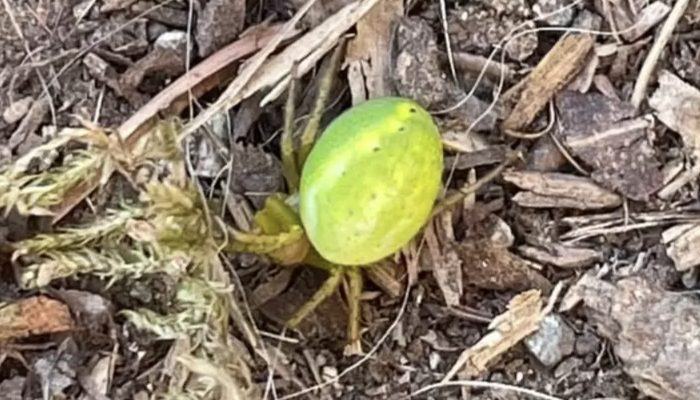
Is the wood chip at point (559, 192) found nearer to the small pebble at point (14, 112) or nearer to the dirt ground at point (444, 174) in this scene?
the dirt ground at point (444, 174)

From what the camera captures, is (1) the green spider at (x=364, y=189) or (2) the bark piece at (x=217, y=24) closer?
(1) the green spider at (x=364, y=189)

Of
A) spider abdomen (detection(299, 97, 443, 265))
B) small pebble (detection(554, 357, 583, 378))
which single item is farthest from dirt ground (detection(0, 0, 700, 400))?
spider abdomen (detection(299, 97, 443, 265))

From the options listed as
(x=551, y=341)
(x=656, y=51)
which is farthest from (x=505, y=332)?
(x=656, y=51)

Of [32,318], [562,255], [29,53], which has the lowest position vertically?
[562,255]

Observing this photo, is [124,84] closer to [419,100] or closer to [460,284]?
[419,100]

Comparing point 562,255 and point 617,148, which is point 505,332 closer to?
point 562,255

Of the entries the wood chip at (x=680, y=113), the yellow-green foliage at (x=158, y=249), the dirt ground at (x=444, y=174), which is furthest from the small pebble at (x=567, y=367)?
the yellow-green foliage at (x=158, y=249)

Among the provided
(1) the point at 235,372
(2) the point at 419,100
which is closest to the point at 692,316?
(2) the point at 419,100
